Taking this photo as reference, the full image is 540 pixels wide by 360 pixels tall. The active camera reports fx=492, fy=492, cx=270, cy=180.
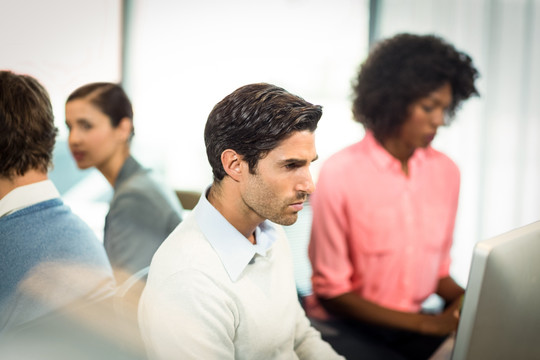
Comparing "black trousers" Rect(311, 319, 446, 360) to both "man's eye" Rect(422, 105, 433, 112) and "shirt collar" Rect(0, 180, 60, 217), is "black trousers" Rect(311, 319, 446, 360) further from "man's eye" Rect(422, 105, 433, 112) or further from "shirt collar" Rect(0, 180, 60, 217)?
"shirt collar" Rect(0, 180, 60, 217)

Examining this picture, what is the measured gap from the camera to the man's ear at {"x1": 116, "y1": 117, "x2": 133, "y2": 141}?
1171mm

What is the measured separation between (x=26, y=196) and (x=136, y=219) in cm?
27

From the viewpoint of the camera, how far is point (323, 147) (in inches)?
91.9

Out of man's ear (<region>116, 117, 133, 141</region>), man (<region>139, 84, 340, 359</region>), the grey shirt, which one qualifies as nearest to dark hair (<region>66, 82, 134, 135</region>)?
man's ear (<region>116, 117, 133, 141</region>)

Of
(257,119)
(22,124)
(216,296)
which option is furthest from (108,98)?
(216,296)

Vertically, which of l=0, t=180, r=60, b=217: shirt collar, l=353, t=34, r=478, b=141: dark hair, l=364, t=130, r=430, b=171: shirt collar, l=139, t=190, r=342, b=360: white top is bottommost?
l=139, t=190, r=342, b=360: white top

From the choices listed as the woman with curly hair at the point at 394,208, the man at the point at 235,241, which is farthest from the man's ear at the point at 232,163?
the woman with curly hair at the point at 394,208

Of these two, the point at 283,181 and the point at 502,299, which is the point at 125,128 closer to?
the point at 283,181

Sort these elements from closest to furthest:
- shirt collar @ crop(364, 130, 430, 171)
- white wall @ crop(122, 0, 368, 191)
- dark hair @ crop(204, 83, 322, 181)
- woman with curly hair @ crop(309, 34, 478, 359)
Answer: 1. dark hair @ crop(204, 83, 322, 181)
2. white wall @ crop(122, 0, 368, 191)
3. woman with curly hair @ crop(309, 34, 478, 359)
4. shirt collar @ crop(364, 130, 430, 171)

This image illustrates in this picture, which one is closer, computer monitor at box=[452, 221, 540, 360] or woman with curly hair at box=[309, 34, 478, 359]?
computer monitor at box=[452, 221, 540, 360]

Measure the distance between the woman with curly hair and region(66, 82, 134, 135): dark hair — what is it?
650 millimetres

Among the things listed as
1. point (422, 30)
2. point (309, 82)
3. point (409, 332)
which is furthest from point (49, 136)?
point (422, 30)

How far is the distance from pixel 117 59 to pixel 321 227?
76cm

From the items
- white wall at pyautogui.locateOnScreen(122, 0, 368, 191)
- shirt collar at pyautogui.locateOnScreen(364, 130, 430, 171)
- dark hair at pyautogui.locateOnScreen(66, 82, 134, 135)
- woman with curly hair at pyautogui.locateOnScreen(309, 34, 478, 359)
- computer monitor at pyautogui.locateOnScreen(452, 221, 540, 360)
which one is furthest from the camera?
shirt collar at pyautogui.locateOnScreen(364, 130, 430, 171)
